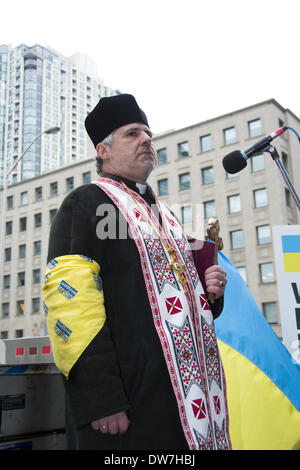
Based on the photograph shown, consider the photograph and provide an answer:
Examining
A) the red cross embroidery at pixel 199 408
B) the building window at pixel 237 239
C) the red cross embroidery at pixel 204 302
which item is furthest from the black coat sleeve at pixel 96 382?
the building window at pixel 237 239

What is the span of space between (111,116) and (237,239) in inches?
1086

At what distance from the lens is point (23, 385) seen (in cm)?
268

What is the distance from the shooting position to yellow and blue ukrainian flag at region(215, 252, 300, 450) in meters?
2.90

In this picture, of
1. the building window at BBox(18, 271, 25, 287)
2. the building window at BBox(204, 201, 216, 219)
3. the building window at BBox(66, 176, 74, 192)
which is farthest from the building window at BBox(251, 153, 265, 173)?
the building window at BBox(18, 271, 25, 287)

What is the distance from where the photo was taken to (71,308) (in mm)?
1903

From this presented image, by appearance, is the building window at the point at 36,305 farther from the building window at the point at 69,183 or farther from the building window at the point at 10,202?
the building window at the point at 10,202

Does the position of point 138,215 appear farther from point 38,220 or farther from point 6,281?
point 6,281

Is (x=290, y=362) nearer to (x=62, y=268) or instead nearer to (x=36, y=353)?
(x=36, y=353)

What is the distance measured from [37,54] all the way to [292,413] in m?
89.4

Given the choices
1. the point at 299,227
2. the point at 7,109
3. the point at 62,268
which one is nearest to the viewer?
the point at 62,268

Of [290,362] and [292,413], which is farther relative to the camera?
[290,362]

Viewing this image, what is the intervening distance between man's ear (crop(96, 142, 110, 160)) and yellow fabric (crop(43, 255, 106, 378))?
764mm

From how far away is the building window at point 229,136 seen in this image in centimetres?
3139
